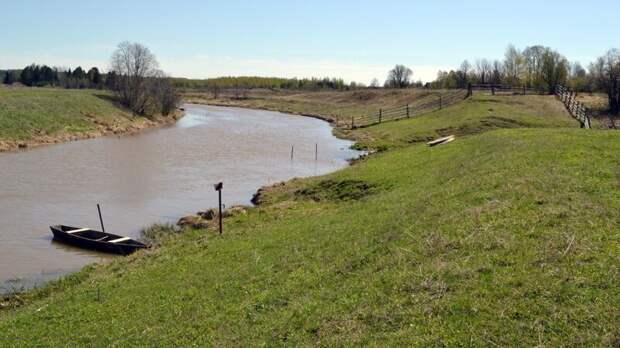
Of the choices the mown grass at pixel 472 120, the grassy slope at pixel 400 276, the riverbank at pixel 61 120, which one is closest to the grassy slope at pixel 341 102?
the mown grass at pixel 472 120

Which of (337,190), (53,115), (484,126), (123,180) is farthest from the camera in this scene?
(53,115)

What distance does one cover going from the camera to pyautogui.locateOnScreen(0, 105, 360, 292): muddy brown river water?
63.5 feet

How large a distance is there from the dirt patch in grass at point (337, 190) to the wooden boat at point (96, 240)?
26.5 ft

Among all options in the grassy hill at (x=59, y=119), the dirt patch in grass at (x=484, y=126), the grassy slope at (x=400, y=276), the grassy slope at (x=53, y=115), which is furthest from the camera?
the grassy slope at (x=53, y=115)

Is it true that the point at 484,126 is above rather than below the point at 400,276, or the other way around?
above

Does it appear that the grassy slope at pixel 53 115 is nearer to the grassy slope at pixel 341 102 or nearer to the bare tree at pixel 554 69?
the grassy slope at pixel 341 102

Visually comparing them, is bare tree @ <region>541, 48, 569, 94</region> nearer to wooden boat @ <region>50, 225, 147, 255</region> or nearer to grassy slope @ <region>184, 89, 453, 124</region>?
grassy slope @ <region>184, 89, 453, 124</region>

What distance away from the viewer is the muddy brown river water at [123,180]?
63.5 feet

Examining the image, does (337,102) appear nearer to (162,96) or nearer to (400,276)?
(162,96)

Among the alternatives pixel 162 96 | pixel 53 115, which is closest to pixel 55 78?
pixel 162 96

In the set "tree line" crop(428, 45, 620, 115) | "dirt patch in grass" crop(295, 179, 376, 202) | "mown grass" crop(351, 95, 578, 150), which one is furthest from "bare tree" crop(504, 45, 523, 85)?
"dirt patch in grass" crop(295, 179, 376, 202)

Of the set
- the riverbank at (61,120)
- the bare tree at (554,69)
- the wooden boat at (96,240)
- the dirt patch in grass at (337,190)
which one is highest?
the bare tree at (554,69)

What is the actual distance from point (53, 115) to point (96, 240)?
4582 cm

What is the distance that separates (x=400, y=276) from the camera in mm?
9820
